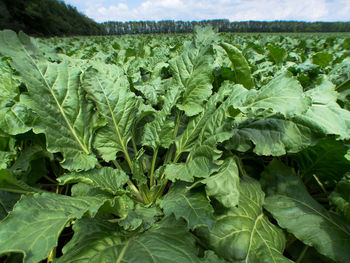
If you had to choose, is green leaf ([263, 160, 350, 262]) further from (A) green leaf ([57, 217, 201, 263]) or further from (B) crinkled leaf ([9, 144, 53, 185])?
(B) crinkled leaf ([9, 144, 53, 185])

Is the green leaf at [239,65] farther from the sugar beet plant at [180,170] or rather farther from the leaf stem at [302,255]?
the leaf stem at [302,255]

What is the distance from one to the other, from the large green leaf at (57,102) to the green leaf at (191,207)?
Answer: 1.65 ft

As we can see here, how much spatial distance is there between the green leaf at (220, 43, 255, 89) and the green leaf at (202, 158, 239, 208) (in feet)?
2.70

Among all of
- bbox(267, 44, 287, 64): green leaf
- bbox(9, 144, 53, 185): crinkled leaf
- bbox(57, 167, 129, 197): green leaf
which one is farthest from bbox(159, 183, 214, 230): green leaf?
bbox(267, 44, 287, 64): green leaf

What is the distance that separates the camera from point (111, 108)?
1364 mm

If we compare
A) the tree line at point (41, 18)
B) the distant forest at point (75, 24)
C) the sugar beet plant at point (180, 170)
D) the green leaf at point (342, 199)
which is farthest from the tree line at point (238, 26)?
the green leaf at point (342, 199)

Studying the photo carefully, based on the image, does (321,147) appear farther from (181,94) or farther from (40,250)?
(40,250)

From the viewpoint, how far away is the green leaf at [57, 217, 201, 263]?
0.80 metres

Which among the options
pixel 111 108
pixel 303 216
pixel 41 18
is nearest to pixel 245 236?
pixel 303 216

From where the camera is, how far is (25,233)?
726 millimetres

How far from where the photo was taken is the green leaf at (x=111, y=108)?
1.33m

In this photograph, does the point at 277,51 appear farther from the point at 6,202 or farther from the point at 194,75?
the point at 6,202

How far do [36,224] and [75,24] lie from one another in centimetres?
4675

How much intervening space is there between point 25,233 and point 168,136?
0.88 m
